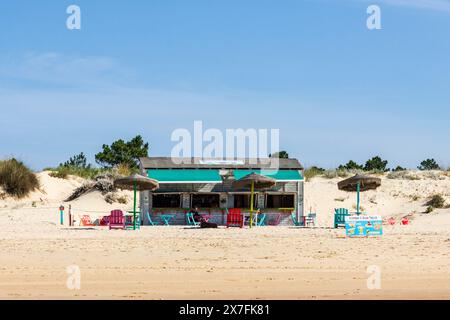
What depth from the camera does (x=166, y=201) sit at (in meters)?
30.7

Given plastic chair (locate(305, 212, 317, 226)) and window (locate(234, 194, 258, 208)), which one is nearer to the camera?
plastic chair (locate(305, 212, 317, 226))

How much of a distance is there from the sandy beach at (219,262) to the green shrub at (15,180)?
20.8ft

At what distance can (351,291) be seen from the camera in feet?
38.8

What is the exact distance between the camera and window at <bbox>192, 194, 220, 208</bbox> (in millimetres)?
30906

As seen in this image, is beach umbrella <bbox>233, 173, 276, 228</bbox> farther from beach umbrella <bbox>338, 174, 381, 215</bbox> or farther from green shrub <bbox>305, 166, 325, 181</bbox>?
green shrub <bbox>305, 166, 325, 181</bbox>

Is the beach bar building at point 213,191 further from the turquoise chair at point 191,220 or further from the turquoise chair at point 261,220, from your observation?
the turquoise chair at point 191,220

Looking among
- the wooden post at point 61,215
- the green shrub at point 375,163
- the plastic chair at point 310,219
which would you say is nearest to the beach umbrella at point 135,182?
the wooden post at point 61,215

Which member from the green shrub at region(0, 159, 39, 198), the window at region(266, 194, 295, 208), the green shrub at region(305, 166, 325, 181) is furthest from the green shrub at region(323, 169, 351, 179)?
the green shrub at region(0, 159, 39, 198)

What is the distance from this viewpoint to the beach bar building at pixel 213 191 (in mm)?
30469

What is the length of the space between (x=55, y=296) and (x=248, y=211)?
65.0 feet

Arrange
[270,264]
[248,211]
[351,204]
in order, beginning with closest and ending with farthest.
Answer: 1. [270,264]
2. [248,211]
3. [351,204]

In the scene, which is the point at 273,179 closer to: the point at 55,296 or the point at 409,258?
the point at 409,258
